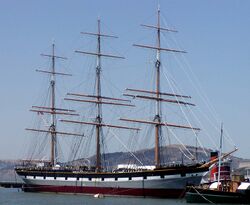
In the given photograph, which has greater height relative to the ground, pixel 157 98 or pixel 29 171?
pixel 157 98

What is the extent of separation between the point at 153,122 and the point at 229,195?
28337 mm

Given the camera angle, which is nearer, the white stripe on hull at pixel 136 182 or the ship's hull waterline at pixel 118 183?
the white stripe on hull at pixel 136 182

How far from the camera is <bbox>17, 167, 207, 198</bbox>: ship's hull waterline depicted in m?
89.8

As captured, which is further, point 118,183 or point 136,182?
point 118,183

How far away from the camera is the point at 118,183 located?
9606 centimetres

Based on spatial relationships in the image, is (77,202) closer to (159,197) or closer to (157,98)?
(159,197)

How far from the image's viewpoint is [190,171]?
89.5 m

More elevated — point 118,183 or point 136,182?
point 118,183

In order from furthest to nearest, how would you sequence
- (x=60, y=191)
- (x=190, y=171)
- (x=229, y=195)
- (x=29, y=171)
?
(x=29, y=171) → (x=60, y=191) → (x=190, y=171) → (x=229, y=195)

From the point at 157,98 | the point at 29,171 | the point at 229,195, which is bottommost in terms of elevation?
the point at 229,195

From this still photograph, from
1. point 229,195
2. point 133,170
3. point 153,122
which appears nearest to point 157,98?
point 153,122

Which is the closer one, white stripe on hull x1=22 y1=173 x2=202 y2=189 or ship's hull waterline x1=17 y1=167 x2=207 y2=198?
white stripe on hull x1=22 y1=173 x2=202 y2=189

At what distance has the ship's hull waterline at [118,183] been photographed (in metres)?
89.8

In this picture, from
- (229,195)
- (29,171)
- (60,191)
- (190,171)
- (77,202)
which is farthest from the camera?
(29,171)
